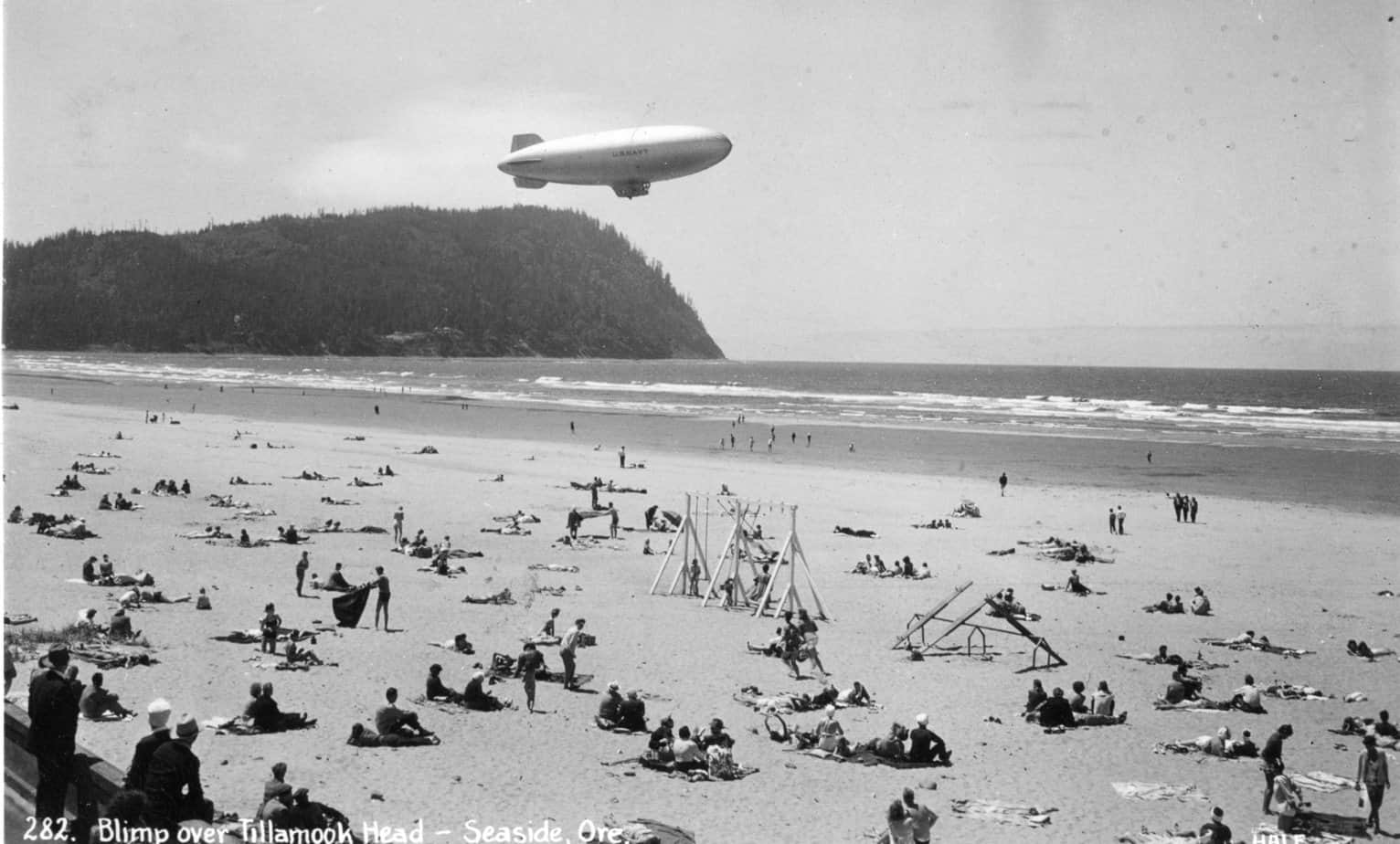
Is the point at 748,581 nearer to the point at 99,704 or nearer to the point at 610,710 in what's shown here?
the point at 610,710

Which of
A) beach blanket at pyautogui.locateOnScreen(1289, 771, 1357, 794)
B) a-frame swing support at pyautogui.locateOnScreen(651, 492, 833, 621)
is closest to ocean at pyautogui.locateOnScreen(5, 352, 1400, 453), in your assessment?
a-frame swing support at pyautogui.locateOnScreen(651, 492, 833, 621)

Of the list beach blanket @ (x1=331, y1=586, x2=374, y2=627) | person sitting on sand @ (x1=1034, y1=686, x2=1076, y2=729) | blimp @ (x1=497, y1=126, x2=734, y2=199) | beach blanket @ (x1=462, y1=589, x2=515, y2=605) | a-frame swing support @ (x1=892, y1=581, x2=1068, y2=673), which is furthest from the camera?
blimp @ (x1=497, y1=126, x2=734, y2=199)

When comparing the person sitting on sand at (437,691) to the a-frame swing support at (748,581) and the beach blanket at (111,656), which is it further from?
the a-frame swing support at (748,581)

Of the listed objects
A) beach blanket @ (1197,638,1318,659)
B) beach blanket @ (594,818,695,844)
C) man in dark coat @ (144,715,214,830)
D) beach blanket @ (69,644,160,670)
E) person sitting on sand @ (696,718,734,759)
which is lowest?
beach blanket @ (594,818,695,844)

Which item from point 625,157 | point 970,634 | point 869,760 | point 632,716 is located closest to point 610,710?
point 632,716

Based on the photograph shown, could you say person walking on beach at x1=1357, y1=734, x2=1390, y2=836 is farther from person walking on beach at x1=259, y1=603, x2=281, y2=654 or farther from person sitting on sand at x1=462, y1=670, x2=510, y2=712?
person walking on beach at x1=259, y1=603, x2=281, y2=654

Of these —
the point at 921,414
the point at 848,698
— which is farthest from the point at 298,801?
the point at 921,414
